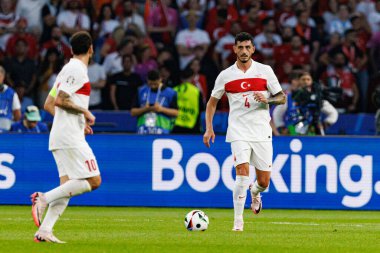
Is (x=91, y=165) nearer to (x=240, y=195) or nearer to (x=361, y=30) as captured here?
(x=240, y=195)

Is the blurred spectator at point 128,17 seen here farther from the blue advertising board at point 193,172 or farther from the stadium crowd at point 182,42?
the blue advertising board at point 193,172

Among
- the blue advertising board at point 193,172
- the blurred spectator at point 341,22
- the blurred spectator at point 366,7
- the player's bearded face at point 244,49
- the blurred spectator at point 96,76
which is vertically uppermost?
the blurred spectator at point 366,7

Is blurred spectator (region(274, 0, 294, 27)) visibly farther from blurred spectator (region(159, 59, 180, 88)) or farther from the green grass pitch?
the green grass pitch

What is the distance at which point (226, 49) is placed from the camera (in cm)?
2239

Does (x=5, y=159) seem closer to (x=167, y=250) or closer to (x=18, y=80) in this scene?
(x=18, y=80)

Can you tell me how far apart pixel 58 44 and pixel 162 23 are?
7.47 ft

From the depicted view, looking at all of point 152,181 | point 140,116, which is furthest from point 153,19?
point 152,181

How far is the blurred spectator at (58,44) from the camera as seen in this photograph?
22.4 metres

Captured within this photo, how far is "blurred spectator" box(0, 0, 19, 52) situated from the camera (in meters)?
22.6

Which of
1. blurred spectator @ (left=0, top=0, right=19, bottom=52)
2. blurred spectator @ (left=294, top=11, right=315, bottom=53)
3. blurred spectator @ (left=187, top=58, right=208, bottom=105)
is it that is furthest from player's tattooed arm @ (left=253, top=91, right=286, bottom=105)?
blurred spectator @ (left=0, top=0, right=19, bottom=52)

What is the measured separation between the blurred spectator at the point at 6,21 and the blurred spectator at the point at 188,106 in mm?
4600

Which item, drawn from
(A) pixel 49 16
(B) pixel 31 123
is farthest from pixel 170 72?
(B) pixel 31 123

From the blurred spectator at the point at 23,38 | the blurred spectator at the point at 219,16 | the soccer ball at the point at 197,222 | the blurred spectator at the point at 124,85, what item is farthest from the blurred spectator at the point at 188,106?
the soccer ball at the point at 197,222

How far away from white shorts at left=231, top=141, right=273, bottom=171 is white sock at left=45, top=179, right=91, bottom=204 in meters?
2.94
